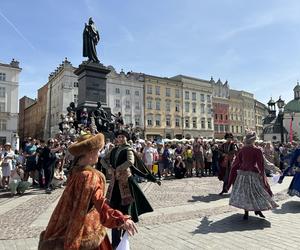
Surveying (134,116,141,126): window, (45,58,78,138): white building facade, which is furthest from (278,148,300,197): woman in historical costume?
(134,116,141,126): window

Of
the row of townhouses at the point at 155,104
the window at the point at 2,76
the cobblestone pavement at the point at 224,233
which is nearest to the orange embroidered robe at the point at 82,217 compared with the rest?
the cobblestone pavement at the point at 224,233

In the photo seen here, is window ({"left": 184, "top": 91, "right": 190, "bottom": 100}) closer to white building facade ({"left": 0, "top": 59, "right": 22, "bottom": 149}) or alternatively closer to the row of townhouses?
the row of townhouses

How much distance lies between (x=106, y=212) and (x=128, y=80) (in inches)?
2278

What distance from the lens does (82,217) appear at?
2723 millimetres

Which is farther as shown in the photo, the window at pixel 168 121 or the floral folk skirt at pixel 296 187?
the window at pixel 168 121

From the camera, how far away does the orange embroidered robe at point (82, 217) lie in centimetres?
268

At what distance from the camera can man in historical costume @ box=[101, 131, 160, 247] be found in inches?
183

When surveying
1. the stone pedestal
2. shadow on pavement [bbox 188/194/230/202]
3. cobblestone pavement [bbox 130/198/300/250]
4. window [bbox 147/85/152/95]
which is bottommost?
cobblestone pavement [bbox 130/198/300/250]

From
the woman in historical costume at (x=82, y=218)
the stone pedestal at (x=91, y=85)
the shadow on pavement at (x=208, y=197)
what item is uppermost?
the stone pedestal at (x=91, y=85)

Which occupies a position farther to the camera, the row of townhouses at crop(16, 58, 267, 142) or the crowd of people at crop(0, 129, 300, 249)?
the row of townhouses at crop(16, 58, 267, 142)

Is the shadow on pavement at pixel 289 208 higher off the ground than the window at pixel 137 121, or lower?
lower

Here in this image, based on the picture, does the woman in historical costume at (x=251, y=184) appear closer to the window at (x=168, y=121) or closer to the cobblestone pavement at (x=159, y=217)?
the cobblestone pavement at (x=159, y=217)

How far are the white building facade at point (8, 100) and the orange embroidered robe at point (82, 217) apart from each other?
178 ft

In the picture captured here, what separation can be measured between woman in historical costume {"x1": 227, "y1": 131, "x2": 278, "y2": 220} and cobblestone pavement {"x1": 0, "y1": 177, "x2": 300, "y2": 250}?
38cm
